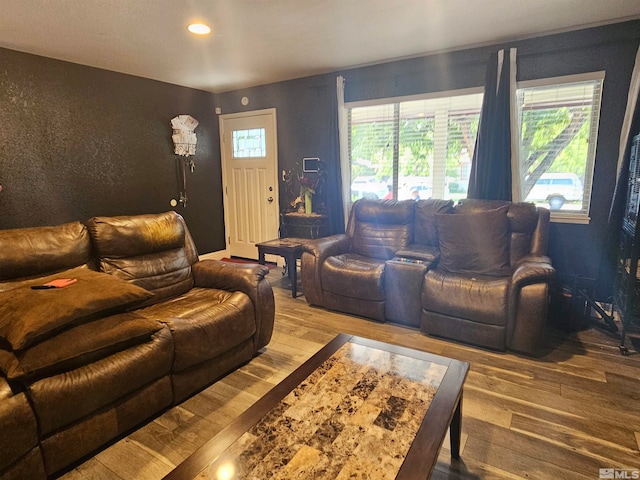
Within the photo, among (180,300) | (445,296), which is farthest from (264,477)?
(445,296)

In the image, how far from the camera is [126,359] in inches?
69.2

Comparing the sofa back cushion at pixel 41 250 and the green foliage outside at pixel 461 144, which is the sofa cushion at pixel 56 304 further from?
the green foliage outside at pixel 461 144

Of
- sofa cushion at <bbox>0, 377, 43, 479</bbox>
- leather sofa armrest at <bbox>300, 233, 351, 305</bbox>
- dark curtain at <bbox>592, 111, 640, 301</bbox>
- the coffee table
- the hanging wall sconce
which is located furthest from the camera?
the hanging wall sconce

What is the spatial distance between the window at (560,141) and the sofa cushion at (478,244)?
70cm

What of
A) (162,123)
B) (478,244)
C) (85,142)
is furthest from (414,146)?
(85,142)

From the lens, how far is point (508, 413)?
1973 mm

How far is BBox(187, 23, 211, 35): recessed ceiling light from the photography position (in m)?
2.82

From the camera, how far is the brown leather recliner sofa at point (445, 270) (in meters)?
2.57

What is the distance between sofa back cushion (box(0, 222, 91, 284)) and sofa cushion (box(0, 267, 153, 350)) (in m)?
0.09

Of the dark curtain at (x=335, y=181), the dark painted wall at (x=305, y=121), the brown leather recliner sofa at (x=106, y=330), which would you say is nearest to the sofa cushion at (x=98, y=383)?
the brown leather recliner sofa at (x=106, y=330)

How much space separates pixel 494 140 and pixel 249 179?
3328mm

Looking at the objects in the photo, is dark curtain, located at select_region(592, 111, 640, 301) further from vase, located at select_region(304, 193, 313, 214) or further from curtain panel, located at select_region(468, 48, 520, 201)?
vase, located at select_region(304, 193, 313, 214)

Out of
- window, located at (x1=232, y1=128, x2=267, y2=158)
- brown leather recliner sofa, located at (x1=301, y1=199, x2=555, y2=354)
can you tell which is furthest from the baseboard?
brown leather recliner sofa, located at (x1=301, y1=199, x2=555, y2=354)

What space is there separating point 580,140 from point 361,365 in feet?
9.83
